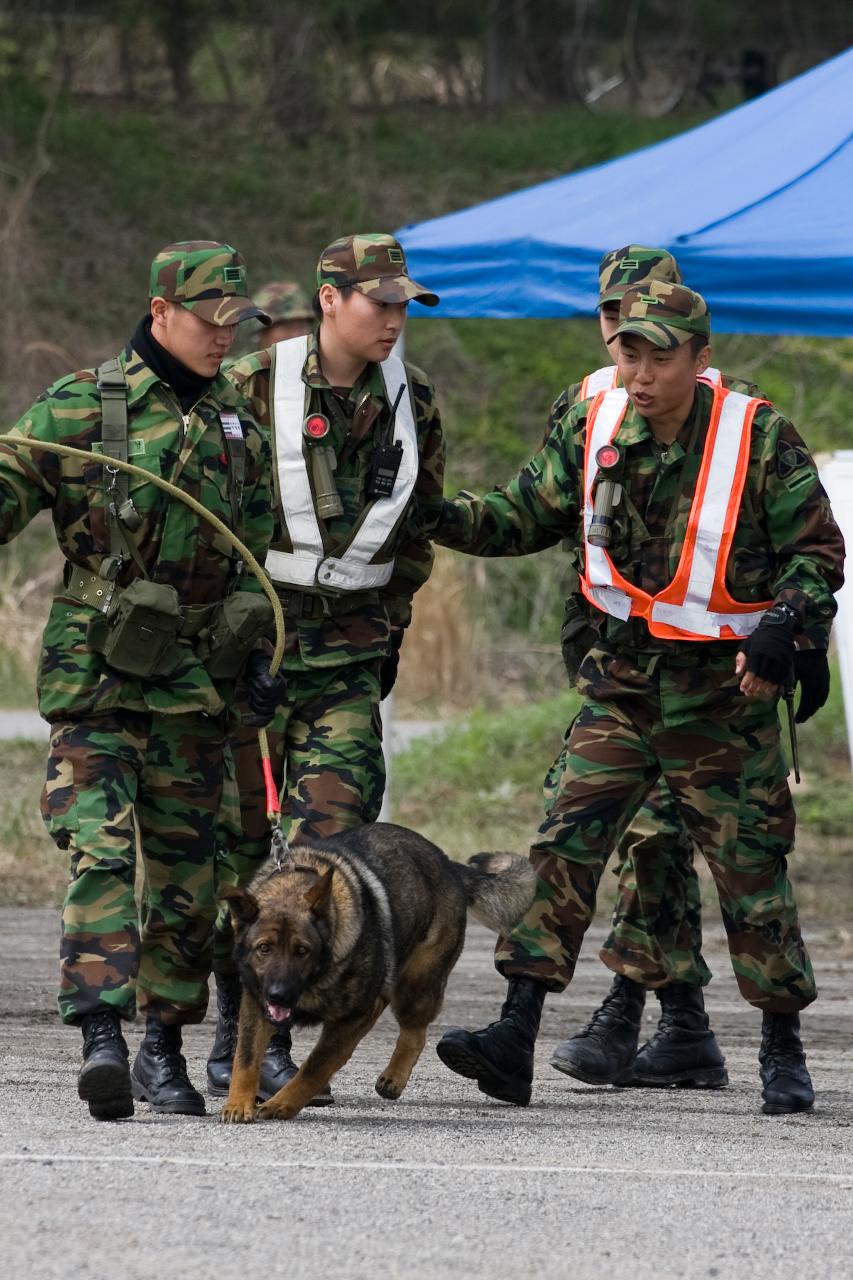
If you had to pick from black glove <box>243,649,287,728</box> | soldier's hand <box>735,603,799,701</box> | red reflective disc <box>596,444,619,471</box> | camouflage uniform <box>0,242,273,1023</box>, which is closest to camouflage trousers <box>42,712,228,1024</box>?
camouflage uniform <box>0,242,273,1023</box>

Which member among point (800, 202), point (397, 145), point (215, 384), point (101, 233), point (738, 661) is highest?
point (397, 145)

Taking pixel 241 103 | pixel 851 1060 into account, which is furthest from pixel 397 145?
pixel 851 1060

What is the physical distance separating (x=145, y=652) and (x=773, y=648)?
1.64 meters

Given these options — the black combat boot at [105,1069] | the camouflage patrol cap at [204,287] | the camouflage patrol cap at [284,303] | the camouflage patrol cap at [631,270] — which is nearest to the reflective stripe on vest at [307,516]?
the camouflage patrol cap at [204,287]

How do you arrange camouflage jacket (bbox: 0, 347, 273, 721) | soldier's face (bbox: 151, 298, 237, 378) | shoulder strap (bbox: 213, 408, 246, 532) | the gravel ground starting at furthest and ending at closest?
shoulder strap (bbox: 213, 408, 246, 532) < soldier's face (bbox: 151, 298, 237, 378) < camouflage jacket (bbox: 0, 347, 273, 721) < the gravel ground

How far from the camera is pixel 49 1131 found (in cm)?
481

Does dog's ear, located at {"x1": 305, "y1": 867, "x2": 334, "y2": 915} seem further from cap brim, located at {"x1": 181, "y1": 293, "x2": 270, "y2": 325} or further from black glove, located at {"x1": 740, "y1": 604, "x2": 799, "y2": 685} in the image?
cap brim, located at {"x1": 181, "y1": 293, "x2": 270, "y2": 325}

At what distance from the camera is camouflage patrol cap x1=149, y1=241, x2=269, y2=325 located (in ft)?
17.2

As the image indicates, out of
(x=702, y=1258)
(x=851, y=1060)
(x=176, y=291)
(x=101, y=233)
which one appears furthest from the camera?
(x=101, y=233)

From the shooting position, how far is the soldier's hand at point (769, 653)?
17.8ft

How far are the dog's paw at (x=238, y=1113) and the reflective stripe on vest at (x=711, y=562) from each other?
1.70m

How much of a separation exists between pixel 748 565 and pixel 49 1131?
2.42m

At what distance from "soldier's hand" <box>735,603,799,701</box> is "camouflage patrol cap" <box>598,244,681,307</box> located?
1102 millimetres

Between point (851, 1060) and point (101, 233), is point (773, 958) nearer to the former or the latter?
point (851, 1060)
